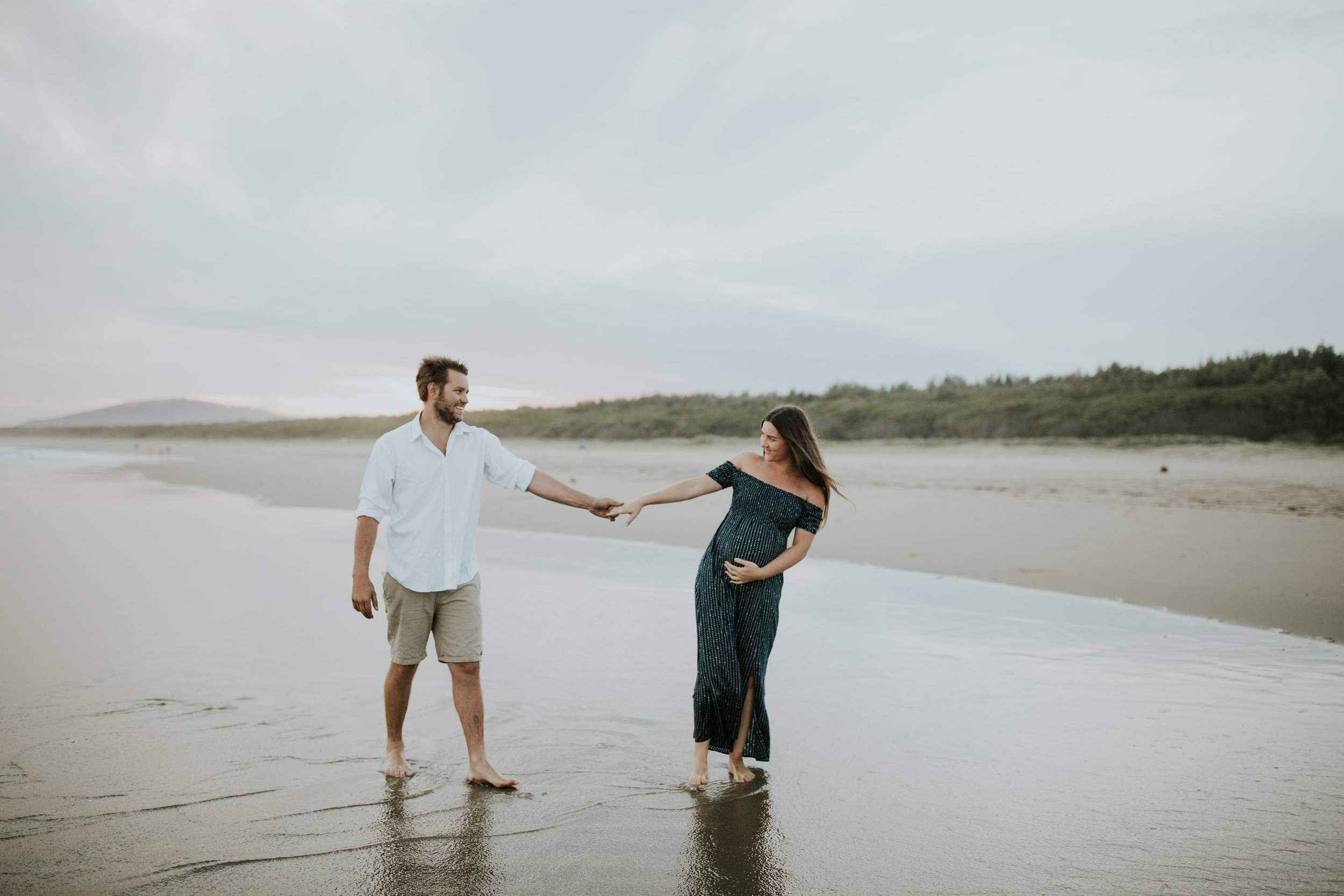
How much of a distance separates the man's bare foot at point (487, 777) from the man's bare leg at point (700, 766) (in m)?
0.83

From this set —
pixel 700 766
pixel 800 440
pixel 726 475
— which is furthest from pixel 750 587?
pixel 700 766

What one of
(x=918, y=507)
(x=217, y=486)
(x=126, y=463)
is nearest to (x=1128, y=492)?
(x=918, y=507)

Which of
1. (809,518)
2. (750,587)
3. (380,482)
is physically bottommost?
(750,587)

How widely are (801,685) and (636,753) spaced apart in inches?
57.4

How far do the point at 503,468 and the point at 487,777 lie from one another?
145 centimetres

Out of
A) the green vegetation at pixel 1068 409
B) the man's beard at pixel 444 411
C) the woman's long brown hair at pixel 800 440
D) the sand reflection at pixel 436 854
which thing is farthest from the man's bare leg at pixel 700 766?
the green vegetation at pixel 1068 409

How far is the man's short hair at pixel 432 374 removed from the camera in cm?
381

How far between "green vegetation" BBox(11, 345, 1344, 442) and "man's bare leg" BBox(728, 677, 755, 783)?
23814mm

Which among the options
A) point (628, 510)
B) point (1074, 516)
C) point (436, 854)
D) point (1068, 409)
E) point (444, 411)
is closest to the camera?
point (436, 854)

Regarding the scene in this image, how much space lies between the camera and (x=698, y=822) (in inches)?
134

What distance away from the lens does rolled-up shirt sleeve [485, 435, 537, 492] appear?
13.1 feet

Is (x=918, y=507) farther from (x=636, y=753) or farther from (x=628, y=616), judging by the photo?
(x=636, y=753)

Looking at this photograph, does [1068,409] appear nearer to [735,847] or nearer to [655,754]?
[655,754]

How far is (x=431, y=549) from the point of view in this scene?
369 cm
